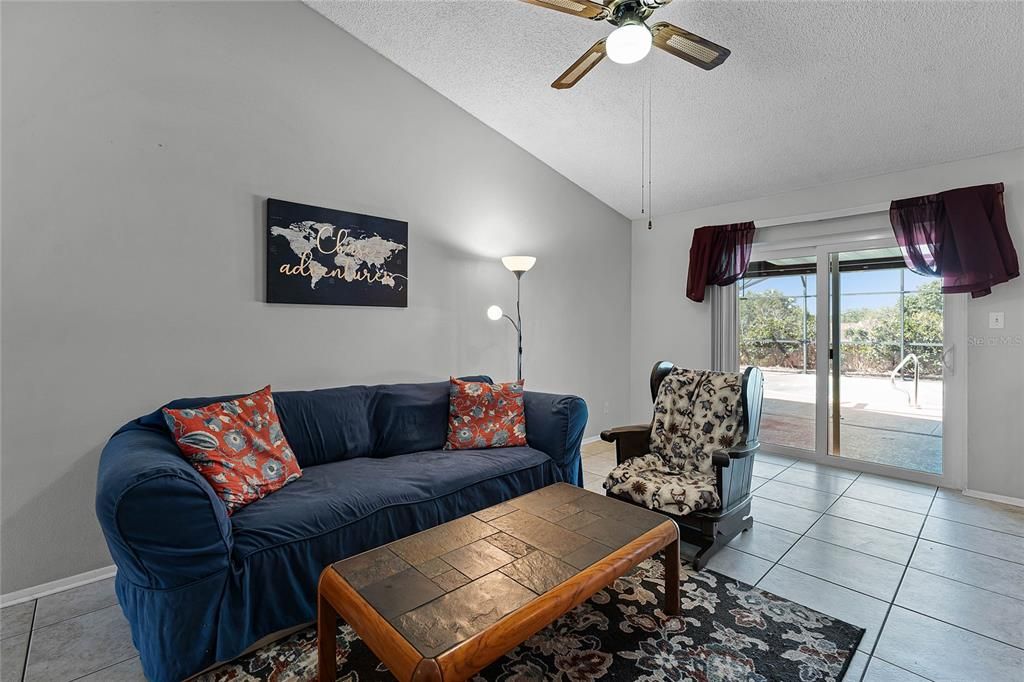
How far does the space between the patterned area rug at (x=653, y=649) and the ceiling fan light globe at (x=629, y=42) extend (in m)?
2.25

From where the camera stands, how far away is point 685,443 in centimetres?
294

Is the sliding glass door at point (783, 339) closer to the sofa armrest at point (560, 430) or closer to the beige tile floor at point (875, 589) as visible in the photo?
the beige tile floor at point (875, 589)

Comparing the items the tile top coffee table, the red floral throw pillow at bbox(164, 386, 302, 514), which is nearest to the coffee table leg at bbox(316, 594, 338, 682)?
the tile top coffee table

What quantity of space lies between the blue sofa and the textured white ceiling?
6.98 feet

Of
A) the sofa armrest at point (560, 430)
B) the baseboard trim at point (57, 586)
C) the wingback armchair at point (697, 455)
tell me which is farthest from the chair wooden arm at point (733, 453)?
the baseboard trim at point (57, 586)

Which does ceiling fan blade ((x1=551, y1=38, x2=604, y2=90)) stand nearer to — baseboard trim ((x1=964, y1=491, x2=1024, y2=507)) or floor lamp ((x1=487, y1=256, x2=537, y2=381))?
floor lamp ((x1=487, y1=256, x2=537, y2=381))

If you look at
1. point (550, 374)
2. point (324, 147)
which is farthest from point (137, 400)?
point (550, 374)

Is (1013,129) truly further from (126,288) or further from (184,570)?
(126,288)

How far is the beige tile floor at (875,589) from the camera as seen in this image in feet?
5.81

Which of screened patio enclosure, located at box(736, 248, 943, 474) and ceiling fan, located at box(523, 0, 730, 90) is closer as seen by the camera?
ceiling fan, located at box(523, 0, 730, 90)

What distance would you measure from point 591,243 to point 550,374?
1355mm

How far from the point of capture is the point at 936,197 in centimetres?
348

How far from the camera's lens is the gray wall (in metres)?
2.23

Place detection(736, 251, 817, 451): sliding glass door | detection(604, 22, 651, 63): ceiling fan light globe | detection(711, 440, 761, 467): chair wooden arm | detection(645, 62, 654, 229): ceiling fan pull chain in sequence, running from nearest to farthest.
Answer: detection(604, 22, 651, 63): ceiling fan light globe, detection(711, 440, 761, 467): chair wooden arm, detection(645, 62, 654, 229): ceiling fan pull chain, detection(736, 251, 817, 451): sliding glass door
